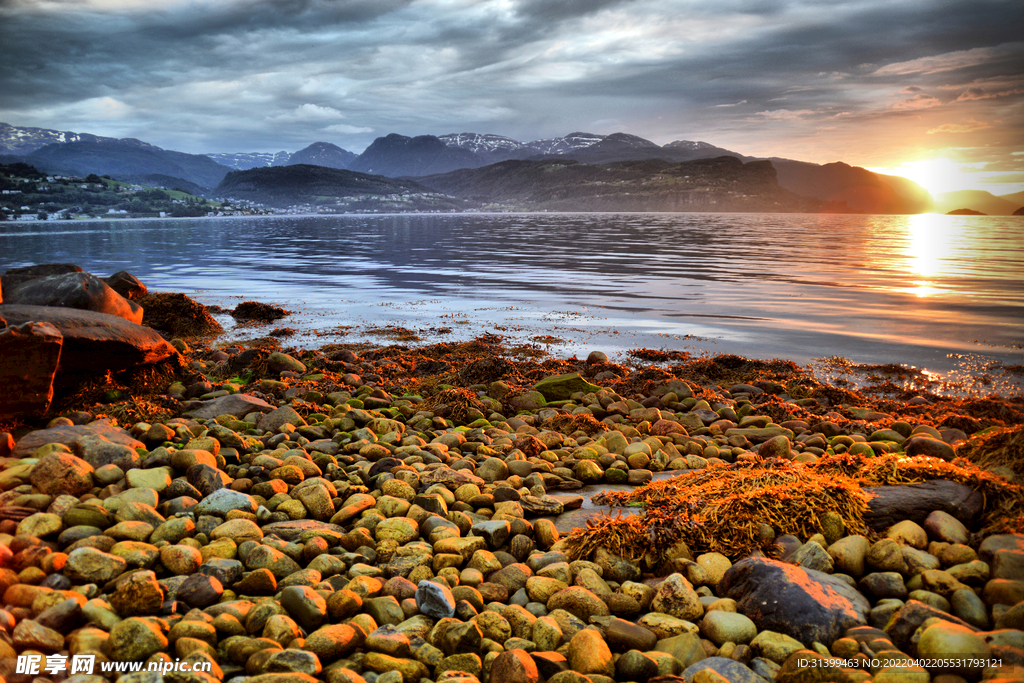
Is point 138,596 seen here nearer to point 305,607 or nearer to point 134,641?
point 134,641

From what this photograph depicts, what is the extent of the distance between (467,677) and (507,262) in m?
33.2

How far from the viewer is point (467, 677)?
9.93 ft

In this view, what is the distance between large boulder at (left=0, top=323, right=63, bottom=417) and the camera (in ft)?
20.7

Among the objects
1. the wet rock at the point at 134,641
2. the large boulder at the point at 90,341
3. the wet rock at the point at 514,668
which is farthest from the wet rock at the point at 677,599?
the large boulder at the point at 90,341

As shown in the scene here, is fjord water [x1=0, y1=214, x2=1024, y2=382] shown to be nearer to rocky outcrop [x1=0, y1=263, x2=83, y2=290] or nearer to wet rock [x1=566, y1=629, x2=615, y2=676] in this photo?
rocky outcrop [x1=0, y1=263, x2=83, y2=290]

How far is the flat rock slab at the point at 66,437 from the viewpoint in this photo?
17.8 ft

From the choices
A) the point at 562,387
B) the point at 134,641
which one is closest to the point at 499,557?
the point at 134,641

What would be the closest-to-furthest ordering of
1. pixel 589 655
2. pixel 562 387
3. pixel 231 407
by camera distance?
pixel 589 655 < pixel 231 407 < pixel 562 387

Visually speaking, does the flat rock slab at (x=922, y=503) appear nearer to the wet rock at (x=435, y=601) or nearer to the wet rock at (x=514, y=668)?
the wet rock at (x=514, y=668)

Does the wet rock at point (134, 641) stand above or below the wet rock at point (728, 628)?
above

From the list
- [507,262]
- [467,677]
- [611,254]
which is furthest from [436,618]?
[611,254]

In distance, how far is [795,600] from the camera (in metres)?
3.36

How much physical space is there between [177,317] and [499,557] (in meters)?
15.3

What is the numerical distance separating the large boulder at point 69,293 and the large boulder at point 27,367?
4.38 metres
